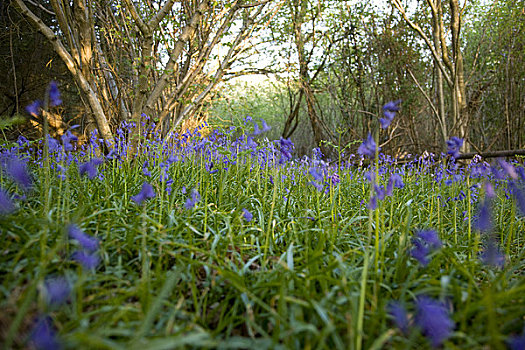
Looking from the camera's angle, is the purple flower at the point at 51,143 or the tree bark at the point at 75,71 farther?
the tree bark at the point at 75,71

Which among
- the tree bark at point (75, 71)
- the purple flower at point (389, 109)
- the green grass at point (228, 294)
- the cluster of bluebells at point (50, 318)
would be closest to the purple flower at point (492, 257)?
the green grass at point (228, 294)

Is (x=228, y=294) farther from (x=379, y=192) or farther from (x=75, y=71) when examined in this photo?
(x=75, y=71)

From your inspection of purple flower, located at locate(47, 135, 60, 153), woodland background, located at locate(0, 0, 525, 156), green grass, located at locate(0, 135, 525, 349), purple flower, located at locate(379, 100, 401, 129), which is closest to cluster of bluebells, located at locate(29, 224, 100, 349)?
green grass, located at locate(0, 135, 525, 349)

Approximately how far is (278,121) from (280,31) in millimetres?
7772

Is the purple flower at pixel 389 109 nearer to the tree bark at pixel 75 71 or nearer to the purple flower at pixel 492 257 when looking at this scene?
the purple flower at pixel 492 257

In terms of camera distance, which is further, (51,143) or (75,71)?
(75,71)

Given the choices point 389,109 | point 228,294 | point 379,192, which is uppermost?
point 389,109

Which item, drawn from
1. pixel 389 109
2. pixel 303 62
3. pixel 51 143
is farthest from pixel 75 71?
pixel 303 62

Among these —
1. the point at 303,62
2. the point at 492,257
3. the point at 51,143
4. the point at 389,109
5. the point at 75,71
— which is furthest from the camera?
the point at 303,62

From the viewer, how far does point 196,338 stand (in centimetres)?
97

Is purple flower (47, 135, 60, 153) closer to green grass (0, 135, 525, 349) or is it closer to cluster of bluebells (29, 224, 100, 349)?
green grass (0, 135, 525, 349)

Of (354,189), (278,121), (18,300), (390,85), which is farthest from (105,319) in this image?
(278,121)

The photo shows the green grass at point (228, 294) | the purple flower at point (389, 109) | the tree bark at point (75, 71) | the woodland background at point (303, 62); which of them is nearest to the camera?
the green grass at point (228, 294)

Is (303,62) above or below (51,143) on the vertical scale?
above
